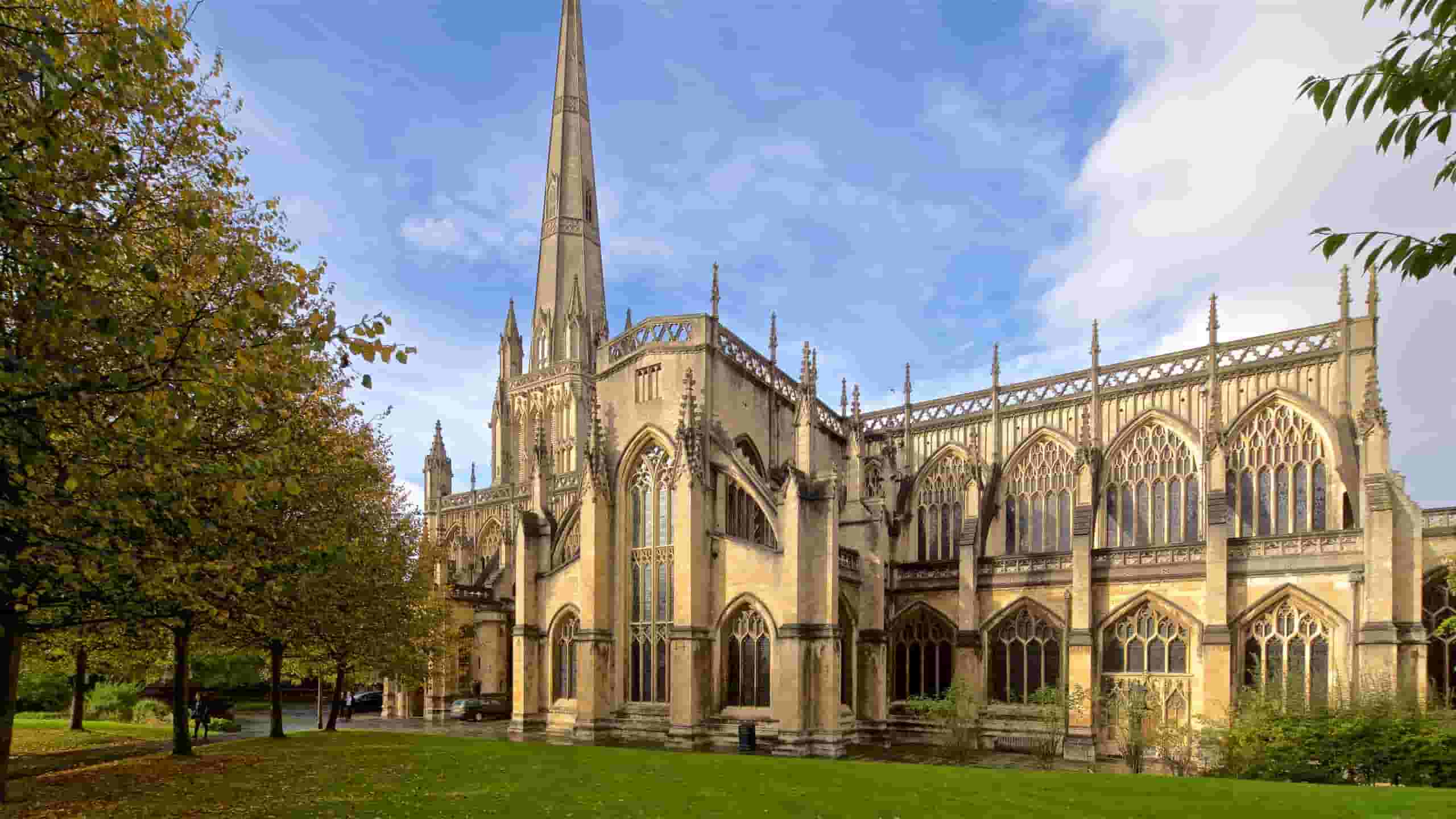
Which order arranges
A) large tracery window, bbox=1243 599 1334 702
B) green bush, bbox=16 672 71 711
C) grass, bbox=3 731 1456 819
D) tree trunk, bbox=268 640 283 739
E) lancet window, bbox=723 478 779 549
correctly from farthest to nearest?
green bush, bbox=16 672 71 711 → lancet window, bbox=723 478 779 549 → large tracery window, bbox=1243 599 1334 702 → tree trunk, bbox=268 640 283 739 → grass, bbox=3 731 1456 819

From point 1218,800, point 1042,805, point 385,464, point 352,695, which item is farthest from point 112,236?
point 352,695

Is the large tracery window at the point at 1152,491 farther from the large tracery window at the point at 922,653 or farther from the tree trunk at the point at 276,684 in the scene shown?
the tree trunk at the point at 276,684

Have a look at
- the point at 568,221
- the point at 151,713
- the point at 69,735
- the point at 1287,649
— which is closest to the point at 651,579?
the point at 69,735

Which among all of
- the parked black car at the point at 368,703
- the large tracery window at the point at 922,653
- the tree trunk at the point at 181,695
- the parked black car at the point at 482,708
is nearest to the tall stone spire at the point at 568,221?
the parked black car at the point at 368,703

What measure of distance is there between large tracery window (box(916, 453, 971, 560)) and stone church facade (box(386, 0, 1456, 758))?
112 millimetres

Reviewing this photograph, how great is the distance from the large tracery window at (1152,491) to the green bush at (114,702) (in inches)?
1467

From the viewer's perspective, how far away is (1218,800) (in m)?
15.4

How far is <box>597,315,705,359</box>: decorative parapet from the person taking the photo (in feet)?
96.2

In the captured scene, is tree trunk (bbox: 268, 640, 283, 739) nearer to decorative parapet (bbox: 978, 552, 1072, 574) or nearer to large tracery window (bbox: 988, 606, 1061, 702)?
large tracery window (bbox: 988, 606, 1061, 702)

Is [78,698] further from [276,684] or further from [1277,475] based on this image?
[1277,475]

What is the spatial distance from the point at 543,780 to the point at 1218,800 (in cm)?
1140

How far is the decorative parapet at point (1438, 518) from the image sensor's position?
25.5 m

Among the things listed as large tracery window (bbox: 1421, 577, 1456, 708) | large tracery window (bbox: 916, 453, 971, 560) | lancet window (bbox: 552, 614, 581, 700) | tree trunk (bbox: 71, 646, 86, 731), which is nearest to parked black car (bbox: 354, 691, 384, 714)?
tree trunk (bbox: 71, 646, 86, 731)

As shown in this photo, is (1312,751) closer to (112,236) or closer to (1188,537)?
(1188,537)
